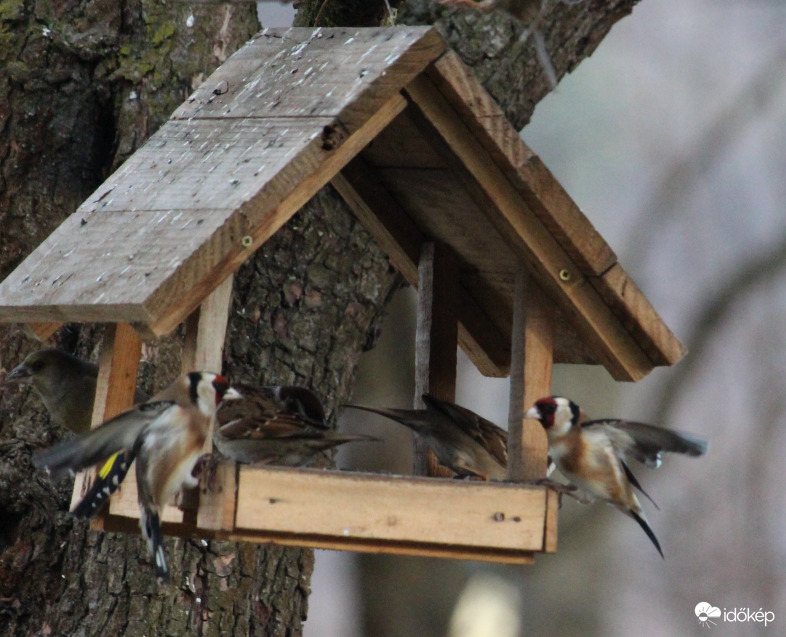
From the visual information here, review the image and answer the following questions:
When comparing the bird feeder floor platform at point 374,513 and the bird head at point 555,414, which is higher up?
the bird head at point 555,414

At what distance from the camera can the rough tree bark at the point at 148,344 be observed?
4203 mm

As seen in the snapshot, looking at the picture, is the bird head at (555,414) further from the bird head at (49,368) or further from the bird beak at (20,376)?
the bird beak at (20,376)

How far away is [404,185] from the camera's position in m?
3.86

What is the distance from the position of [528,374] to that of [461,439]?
54 cm

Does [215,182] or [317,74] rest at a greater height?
[317,74]

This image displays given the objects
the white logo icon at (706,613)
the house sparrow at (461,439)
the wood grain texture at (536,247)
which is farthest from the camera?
the white logo icon at (706,613)

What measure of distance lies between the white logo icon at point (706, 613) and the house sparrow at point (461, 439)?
5786 millimetres

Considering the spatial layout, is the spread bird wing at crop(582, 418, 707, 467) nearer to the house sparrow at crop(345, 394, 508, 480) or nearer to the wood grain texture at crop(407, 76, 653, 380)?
the wood grain texture at crop(407, 76, 653, 380)

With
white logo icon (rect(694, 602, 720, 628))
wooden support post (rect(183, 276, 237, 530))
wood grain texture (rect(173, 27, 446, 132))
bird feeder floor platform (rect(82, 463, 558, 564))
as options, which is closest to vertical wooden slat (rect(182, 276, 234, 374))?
wooden support post (rect(183, 276, 237, 530))

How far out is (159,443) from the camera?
2.89m

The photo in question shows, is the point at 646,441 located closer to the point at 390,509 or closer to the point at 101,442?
the point at 390,509

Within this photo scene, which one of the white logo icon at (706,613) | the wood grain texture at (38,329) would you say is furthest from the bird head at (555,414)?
the white logo icon at (706,613)

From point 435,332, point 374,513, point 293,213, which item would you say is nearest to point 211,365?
point 293,213

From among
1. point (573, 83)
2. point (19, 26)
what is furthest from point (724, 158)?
point (19, 26)
